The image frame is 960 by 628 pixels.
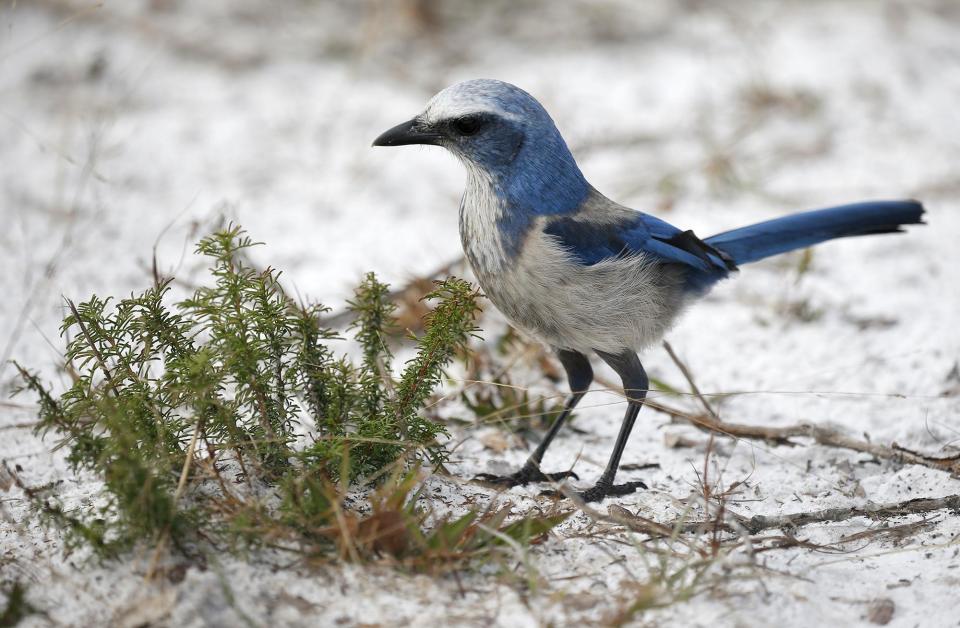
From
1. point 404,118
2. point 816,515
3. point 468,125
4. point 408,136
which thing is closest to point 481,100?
point 468,125

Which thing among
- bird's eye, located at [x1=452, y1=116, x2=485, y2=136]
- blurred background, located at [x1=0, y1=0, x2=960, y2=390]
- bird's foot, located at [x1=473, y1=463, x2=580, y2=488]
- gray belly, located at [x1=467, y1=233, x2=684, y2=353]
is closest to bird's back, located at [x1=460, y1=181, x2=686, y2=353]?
gray belly, located at [x1=467, y1=233, x2=684, y2=353]

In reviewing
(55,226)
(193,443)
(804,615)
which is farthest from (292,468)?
(55,226)

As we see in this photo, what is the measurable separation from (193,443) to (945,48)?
277 inches

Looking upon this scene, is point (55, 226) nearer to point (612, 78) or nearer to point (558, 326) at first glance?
point (558, 326)

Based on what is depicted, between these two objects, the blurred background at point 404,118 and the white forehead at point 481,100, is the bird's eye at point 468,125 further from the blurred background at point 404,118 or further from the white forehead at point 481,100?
the blurred background at point 404,118

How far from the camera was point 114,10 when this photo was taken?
679 centimetres

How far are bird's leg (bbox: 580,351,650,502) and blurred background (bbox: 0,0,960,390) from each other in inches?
57.7

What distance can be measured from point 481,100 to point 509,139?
17 cm

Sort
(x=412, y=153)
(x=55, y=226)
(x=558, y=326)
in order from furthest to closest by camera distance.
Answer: (x=412, y=153) < (x=55, y=226) < (x=558, y=326)

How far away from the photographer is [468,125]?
318cm

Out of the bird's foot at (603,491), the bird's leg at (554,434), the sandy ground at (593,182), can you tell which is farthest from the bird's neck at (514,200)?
the bird's foot at (603,491)

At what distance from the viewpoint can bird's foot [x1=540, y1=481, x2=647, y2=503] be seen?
3188 mm

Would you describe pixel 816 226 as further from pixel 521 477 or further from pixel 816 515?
pixel 521 477

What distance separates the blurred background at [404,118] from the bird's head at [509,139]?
1555mm
